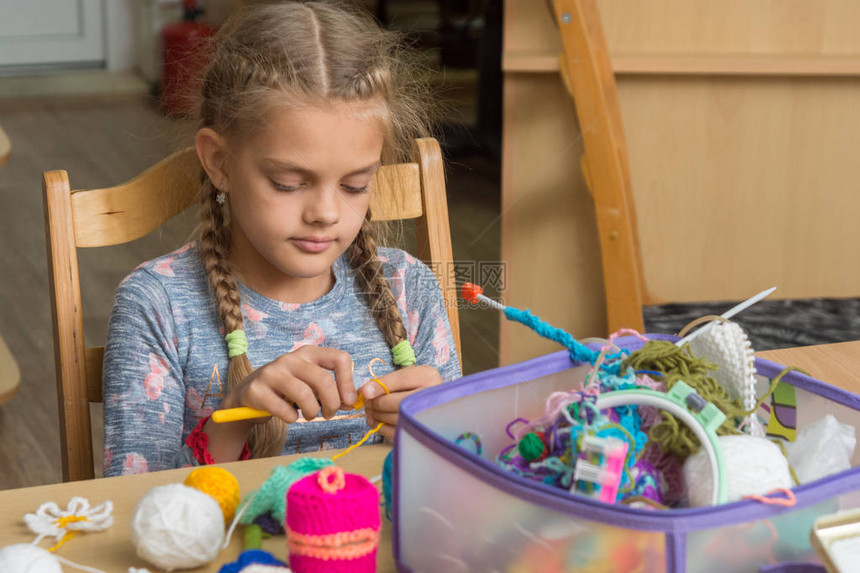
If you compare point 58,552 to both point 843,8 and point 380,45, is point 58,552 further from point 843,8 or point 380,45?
point 843,8

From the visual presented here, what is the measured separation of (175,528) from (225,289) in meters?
0.44

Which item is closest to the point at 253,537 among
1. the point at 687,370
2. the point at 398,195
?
the point at 687,370

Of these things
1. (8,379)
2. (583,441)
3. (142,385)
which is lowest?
(8,379)

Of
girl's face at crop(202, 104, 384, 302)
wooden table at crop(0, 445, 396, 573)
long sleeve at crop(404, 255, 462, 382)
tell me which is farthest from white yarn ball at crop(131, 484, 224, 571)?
long sleeve at crop(404, 255, 462, 382)

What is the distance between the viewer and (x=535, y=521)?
1.55ft

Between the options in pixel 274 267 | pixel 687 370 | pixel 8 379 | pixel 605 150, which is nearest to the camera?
pixel 687 370

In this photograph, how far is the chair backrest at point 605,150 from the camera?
1.51 m

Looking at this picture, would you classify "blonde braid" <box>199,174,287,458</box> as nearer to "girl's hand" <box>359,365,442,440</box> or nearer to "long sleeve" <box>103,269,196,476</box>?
"long sleeve" <box>103,269,196,476</box>

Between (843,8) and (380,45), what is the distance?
1.10m

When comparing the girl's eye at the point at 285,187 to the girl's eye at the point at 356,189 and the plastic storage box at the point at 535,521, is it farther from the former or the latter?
the plastic storage box at the point at 535,521

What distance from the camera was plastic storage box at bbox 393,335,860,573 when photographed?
454mm

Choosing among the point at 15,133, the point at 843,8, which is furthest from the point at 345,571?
the point at 15,133

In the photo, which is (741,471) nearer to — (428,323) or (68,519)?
(68,519)

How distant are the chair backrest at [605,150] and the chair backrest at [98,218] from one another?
0.56 metres
